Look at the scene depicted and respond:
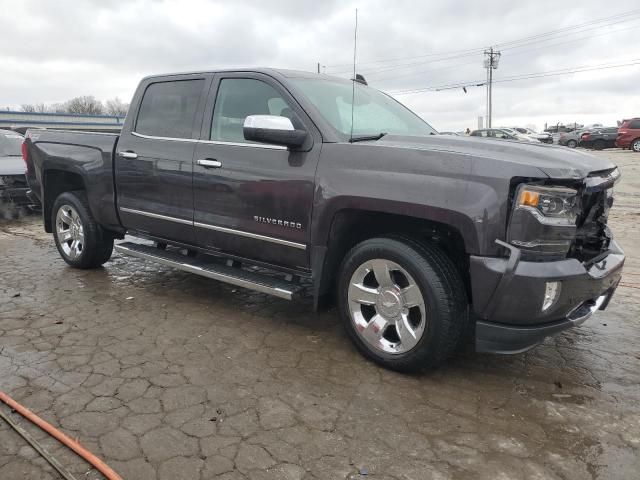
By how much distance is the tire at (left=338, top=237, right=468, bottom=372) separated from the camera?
2.94 meters

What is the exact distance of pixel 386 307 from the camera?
3.17 m

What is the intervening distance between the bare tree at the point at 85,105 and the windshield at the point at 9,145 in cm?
6368

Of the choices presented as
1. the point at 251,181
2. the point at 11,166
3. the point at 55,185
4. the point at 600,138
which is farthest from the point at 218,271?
the point at 600,138

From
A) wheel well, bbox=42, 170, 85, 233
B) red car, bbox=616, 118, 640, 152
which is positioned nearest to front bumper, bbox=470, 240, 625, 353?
wheel well, bbox=42, 170, 85, 233

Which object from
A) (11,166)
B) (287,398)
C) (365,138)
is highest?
(365,138)

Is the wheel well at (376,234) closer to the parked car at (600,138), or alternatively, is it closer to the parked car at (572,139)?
the parked car at (600,138)

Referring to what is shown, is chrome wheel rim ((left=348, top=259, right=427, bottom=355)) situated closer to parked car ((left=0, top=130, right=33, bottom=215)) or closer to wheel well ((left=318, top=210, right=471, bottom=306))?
wheel well ((left=318, top=210, right=471, bottom=306))

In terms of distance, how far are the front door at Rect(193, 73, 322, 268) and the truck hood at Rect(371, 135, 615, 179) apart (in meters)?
0.61

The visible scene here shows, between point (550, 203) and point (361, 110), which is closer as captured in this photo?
point (550, 203)

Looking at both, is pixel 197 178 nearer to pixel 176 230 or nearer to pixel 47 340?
pixel 176 230

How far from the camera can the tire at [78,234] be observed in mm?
5191

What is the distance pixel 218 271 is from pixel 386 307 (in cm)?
144

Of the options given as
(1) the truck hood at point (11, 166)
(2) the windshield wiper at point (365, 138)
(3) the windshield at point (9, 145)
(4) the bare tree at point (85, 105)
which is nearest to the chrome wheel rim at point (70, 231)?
(2) the windshield wiper at point (365, 138)

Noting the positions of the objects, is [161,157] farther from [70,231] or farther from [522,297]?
[522,297]
